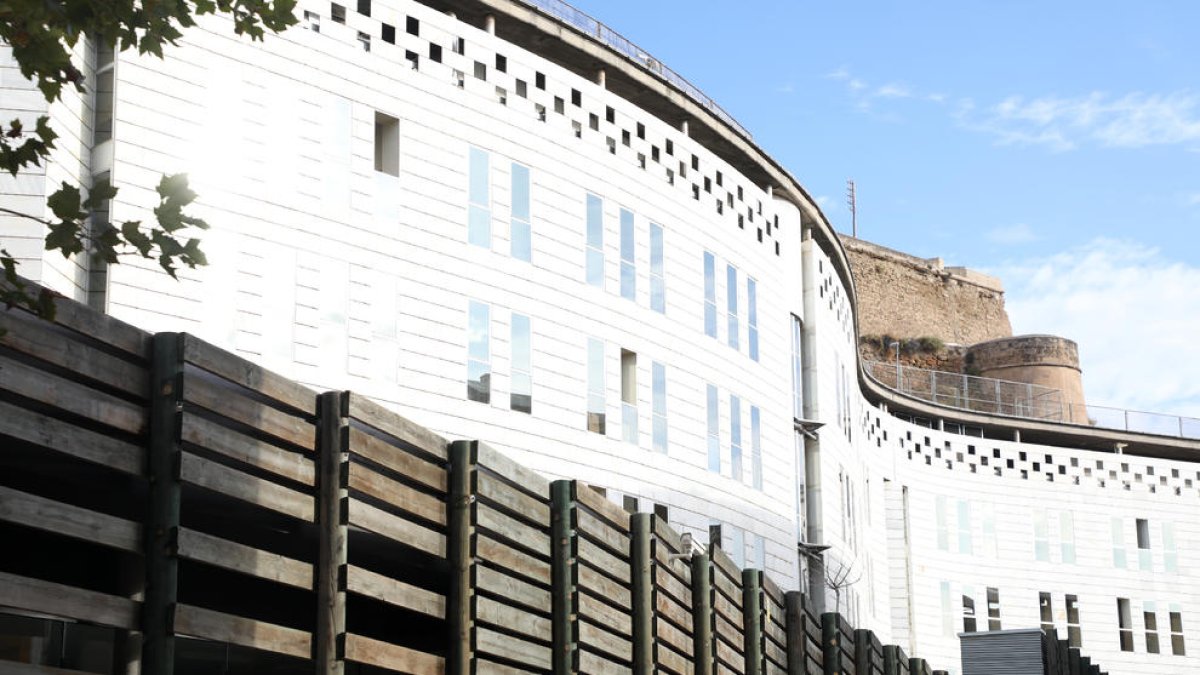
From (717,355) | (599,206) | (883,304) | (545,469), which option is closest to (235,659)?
(545,469)

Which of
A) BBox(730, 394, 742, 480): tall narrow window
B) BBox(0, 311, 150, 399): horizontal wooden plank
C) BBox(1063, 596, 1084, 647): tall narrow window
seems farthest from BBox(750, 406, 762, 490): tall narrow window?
BBox(1063, 596, 1084, 647): tall narrow window

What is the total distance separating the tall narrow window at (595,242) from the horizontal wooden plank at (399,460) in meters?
14.8

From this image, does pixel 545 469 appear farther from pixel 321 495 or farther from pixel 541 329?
pixel 321 495

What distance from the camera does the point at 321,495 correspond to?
507 inches

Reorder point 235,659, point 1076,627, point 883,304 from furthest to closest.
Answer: point 883,304 → point 1076,627 → point 235,659

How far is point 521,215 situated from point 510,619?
13.4 m

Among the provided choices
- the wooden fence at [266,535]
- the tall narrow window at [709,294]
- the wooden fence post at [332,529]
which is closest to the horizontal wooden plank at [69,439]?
the wooden fence at [266,535]

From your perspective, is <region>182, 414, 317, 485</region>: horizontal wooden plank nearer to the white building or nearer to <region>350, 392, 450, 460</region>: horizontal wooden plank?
<region>350, 392, 450, 460</region>: horizontal wooden plank

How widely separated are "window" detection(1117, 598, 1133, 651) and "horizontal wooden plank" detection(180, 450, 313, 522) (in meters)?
48.1

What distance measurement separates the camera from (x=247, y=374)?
12.0m

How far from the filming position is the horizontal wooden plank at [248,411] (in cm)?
1146

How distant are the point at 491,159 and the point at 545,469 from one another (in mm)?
5030

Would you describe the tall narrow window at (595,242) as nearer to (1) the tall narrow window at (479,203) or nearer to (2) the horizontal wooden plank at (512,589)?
(1) the tall narrow window at (479,203)

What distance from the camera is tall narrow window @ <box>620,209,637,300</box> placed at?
30344 mm
